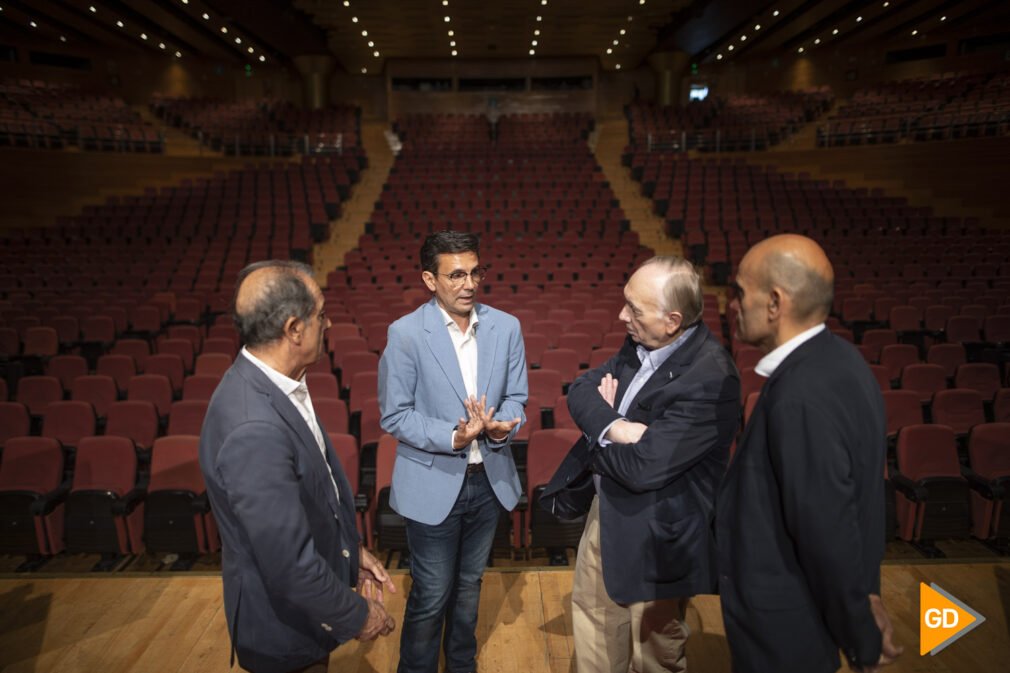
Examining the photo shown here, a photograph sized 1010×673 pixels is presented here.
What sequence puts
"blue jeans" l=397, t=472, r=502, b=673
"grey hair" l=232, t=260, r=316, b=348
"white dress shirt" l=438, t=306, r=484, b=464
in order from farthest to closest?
1. "white dress shirt" l=438, t=306, r=484, b=464
2. "blue jeans" l=397, t=472, r=502, b=673
3. "grey hair" l=232, t=260, r=316, b=348

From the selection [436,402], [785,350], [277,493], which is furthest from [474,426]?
[785,350]

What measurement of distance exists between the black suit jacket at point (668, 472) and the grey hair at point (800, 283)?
0.29 metres

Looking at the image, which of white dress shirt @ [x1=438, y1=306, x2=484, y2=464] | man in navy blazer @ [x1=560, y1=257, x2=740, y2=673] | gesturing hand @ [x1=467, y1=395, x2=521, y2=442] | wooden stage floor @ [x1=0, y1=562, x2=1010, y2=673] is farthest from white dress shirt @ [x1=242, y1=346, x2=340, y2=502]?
wooden stage floor @ [x1=0, y1=562, x2=1010, y2=673]

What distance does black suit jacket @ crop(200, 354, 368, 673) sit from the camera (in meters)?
Result: 1.08

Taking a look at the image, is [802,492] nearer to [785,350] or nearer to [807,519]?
[807,519]

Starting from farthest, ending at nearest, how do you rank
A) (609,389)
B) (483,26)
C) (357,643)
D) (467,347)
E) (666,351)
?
1. (483,26)
2. (357,643)
3. (467,347)
4. (609,389)
5. (666,351)

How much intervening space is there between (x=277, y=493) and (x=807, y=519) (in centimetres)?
99

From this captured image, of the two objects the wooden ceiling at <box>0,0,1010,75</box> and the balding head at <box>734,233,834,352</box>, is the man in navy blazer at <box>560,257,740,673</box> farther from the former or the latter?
the wooden ceiling at <box>0,0,1010,75</box>

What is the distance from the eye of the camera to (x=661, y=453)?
1300 mm

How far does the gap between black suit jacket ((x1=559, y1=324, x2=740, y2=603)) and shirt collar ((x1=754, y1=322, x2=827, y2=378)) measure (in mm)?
182

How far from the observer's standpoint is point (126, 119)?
47.4 ft

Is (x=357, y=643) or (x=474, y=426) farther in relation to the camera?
(x=357, y=643)

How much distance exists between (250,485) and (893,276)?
8000 mm

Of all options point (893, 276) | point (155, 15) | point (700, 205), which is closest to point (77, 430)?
point (893, 276)
